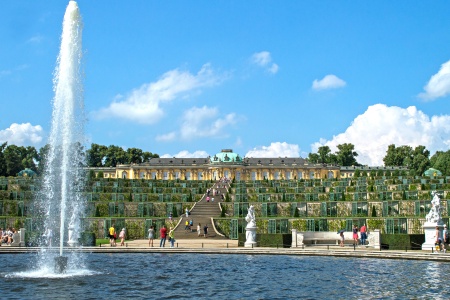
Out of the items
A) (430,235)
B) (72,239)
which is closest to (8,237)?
(72,239)

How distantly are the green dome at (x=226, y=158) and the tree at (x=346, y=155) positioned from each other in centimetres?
2752

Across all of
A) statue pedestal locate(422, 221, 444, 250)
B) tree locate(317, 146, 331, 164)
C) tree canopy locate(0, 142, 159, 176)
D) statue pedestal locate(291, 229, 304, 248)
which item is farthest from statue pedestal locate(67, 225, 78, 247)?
tree locate(317, 146, 331, 164)

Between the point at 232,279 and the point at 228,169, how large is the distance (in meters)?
138

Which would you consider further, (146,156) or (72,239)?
(146,156)

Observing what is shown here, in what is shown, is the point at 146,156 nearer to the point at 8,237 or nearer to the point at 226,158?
the point at 226,158

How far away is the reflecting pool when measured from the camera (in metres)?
21.1

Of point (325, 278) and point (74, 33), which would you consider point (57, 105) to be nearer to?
point (74, 33)

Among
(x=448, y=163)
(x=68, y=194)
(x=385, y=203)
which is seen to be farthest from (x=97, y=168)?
(x=68, y=194)

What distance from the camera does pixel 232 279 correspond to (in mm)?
24781

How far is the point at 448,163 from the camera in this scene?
117 m

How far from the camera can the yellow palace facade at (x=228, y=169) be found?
15988 centimetres

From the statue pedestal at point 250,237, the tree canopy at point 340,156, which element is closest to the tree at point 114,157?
the tree canopy at point 340,156

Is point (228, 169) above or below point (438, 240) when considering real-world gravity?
above

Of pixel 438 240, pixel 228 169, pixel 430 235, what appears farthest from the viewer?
pixel 228 169
